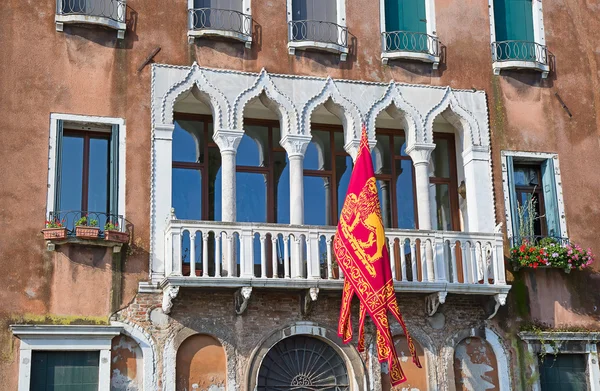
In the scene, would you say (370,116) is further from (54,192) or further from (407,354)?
(54,192)

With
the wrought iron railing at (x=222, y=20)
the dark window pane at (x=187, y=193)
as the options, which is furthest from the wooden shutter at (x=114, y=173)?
the wrought iron railing at (x=222, y=20)

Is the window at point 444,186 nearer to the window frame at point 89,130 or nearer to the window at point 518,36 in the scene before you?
the window at point 518,36

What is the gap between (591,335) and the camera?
1552cm

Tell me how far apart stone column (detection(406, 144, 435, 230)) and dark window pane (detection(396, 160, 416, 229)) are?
1.91ft

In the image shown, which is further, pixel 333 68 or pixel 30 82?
pixel 333 68

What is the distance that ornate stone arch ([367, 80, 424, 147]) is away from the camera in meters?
15.7

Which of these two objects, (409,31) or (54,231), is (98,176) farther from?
(409,31)

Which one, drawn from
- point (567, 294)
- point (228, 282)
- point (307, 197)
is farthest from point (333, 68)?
point (567, 294)

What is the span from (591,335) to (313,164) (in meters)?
5.04

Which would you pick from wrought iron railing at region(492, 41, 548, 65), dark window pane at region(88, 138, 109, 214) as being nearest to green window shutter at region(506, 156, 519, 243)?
wrought iron railing at region(492, 41, 548, 65)

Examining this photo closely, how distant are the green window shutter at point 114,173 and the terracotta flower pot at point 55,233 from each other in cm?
84

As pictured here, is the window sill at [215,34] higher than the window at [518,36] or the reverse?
the reverse

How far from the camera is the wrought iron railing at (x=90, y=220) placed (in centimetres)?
1389

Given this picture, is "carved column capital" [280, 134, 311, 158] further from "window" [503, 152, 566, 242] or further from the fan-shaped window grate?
"window" [503, 152, 566, 242]
